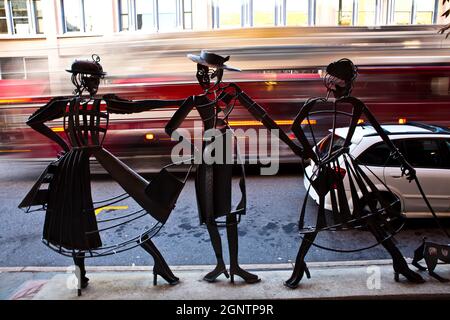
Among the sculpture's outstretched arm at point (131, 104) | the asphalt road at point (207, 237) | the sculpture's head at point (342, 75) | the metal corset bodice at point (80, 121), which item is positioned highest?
the sculpture's head at point (342, 75)

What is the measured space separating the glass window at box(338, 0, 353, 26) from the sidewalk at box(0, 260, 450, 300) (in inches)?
502

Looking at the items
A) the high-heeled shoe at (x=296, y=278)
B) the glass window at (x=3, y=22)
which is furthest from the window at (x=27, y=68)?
the high-heeled shoe at (x=296, y=278)

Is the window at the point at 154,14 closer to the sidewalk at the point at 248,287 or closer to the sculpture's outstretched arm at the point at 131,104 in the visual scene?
the sculpture's outstretched arm at the point at 131,104

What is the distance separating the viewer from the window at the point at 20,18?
13.3 metres

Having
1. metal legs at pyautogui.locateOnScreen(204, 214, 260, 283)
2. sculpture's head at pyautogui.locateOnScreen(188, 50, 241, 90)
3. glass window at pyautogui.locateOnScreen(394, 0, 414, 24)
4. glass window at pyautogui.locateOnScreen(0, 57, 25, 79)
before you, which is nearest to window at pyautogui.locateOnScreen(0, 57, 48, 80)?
glass window at pyautogui.locateOnScreen(0, 57, 25, 79)

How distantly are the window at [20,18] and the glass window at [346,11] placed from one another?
1126 centimetres

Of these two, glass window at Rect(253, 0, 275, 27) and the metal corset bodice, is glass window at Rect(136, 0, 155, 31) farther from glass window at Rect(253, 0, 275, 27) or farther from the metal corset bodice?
the metal corset bodice

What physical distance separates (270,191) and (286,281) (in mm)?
4650

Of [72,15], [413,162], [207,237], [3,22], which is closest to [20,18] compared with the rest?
[3,22]

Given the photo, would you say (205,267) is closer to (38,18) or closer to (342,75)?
(342,75)
